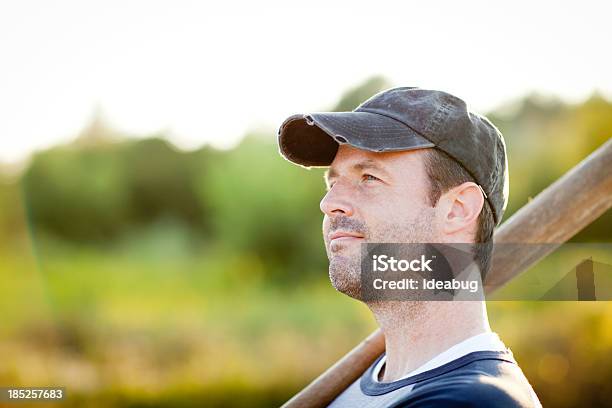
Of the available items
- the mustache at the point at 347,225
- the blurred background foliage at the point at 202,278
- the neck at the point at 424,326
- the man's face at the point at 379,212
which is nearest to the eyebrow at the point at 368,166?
the man's face at the point at 379,212

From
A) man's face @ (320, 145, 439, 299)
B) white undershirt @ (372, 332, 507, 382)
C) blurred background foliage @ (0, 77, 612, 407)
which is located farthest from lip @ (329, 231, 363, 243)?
blurred background foliage @ (0, 77, 612, 407)

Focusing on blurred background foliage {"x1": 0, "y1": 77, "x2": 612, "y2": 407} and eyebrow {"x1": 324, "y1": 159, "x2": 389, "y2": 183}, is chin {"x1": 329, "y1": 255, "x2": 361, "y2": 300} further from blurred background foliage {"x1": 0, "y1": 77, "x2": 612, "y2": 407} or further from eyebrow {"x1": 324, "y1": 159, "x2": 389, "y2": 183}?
blurred background foliage {"x1": 0, "y1": 77, "x2": 612, "y2": 407}

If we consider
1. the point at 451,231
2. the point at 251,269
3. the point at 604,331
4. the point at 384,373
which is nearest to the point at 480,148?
the point at 451,231

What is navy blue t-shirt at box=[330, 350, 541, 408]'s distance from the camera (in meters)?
1.12

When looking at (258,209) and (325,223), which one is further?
(258,209)

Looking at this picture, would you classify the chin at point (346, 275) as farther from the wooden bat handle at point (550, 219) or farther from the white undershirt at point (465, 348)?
the wooden bat handle at point (550, 219)

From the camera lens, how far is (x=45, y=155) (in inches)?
394

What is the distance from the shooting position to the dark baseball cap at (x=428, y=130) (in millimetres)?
1418

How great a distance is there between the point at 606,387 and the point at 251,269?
502cm

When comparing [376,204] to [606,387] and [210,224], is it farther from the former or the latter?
[210,224]

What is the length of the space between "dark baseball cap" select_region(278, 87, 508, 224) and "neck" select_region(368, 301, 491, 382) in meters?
0.26

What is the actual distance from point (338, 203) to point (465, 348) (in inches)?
16.1

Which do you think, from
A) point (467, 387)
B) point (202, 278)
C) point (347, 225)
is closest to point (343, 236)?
point (347, 225)

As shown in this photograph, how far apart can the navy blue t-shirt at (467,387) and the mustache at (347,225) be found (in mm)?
325
